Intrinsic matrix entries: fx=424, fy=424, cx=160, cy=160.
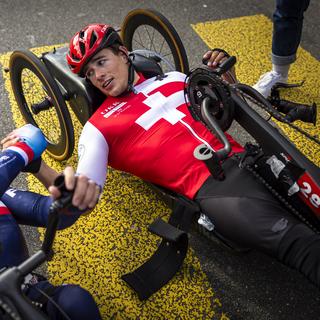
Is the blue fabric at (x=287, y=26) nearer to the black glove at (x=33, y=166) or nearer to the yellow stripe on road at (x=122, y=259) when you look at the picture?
the yellow stripe on road at (x=122, y=259)

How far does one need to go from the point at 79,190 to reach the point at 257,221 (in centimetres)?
73

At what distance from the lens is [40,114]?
2691 mm

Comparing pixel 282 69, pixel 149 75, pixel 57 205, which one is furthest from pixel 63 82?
pixel 282 69

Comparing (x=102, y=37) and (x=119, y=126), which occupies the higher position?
(x=102, y=37)

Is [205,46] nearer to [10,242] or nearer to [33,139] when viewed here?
[33,139]

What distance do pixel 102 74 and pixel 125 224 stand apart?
0.76 m

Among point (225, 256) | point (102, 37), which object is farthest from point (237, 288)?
point (102, 37)

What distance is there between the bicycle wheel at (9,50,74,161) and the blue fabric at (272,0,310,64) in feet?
4.55

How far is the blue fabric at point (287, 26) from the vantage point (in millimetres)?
2473

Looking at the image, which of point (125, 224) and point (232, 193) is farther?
point (125, 224)

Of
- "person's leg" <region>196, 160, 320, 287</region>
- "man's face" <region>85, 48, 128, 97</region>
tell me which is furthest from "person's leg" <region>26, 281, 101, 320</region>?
"man's face" <region>85, 48, 128, 97</region>

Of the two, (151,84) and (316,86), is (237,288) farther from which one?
(316,86)

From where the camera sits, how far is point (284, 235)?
61.4 inches

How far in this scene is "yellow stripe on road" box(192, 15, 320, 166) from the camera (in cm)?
264
